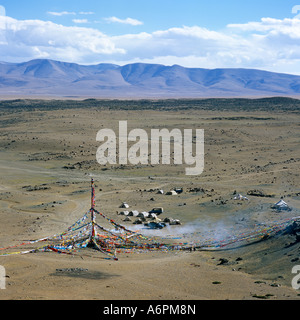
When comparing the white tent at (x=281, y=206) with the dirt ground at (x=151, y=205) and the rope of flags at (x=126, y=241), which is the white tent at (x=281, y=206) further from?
the rope of flags at (x=126, y=241)

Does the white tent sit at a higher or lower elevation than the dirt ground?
higher

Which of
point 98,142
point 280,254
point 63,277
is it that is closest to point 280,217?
point 280,254

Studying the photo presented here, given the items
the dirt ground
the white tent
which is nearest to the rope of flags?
the dirt ground

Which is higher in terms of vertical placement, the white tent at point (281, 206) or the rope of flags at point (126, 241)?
the white tent at point (281, 206)

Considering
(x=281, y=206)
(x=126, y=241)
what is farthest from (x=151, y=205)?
(x=126, y=241)

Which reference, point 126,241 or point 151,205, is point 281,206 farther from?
point 126,241

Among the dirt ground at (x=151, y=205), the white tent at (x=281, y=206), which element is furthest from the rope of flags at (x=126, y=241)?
the white tent at (x=281, y=206)

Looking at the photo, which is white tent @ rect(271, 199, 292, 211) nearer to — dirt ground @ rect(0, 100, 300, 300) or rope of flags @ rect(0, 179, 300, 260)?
dirt ground @ rect(0, 100, 300, 300)

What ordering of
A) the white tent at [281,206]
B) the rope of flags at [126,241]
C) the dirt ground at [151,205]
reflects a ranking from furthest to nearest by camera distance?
the white tent at [281,206] < the rope of flags at [126,241] < the dirt ground at [151,205]
